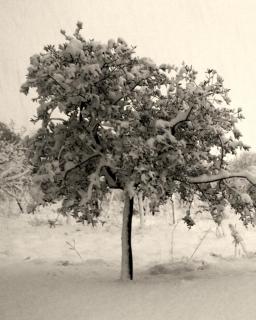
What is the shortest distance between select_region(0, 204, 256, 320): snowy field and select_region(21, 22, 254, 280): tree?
8.40 feet

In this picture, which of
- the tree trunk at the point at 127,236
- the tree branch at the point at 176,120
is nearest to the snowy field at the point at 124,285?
the tree trunk at the point at 127,236

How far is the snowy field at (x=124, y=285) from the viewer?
32.2 ft

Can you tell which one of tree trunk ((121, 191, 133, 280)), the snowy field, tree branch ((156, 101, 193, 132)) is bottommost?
the snowy field

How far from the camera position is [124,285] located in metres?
13.0

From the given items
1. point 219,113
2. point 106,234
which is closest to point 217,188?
point 219,113

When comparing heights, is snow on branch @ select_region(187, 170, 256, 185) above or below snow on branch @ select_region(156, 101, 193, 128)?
below

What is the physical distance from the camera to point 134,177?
11.6m

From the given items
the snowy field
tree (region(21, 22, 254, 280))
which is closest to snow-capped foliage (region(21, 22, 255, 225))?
tree (region(21, 22, 254, 280))

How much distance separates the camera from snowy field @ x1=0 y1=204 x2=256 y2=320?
983 cm

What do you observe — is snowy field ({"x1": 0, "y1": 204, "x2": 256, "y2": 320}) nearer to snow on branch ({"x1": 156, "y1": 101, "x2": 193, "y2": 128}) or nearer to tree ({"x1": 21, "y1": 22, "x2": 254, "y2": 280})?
tree ({"x1": 21, "y1": 22, "x2": 254, "y2": 280})

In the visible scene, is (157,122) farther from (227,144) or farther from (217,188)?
(217,188)

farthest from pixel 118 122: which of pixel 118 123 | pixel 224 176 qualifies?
pixel 224 176

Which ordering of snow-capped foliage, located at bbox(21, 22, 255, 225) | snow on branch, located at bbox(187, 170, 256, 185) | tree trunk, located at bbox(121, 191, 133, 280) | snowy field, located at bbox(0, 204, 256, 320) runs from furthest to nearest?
tree trunk, located at bbox(121, 191, 133, 280) < snow on branch, located at bbox(187, 170, 256, 185) < snow-capped foliage, located at bbox(21, 22, 255, 225) < snowy field, located at bbox(0, 204, 256, 320)

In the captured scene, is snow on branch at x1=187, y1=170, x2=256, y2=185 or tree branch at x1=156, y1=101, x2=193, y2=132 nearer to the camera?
tree branch at x1=156, y1=101, x2=193, y2=132
